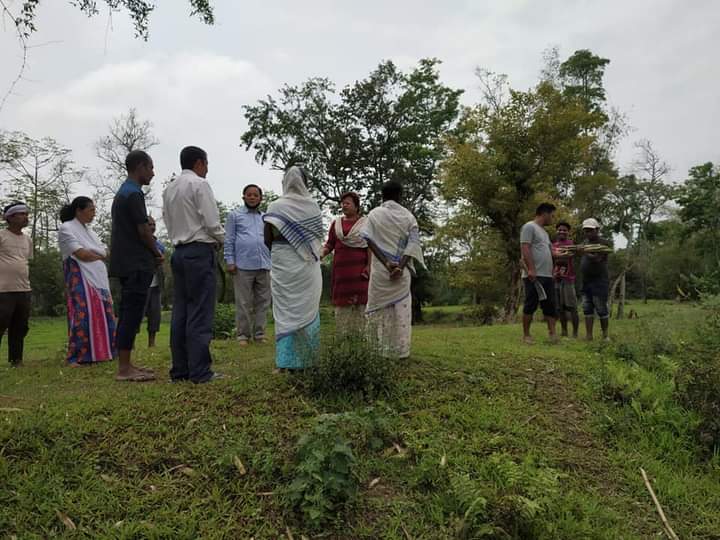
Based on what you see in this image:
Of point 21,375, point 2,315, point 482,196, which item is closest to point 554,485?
point 21,375

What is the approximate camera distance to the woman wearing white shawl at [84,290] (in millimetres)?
5855

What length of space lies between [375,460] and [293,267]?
198 cm

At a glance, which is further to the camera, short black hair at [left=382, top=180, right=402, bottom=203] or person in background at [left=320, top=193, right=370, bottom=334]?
person in background at [left=320, top=193, right=370, bottom=334]

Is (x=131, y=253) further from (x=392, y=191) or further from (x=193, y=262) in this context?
(x=392, y=191)

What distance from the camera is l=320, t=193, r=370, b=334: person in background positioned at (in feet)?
18.6

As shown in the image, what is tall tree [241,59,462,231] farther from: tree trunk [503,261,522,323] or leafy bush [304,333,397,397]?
leafy bush [304,333,397,397]

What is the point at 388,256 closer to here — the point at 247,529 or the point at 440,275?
the point at 247,529

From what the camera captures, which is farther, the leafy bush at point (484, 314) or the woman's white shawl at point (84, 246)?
the leafy bush at point (484, 314)

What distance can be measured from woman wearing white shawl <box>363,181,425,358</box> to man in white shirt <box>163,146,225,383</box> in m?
1.62

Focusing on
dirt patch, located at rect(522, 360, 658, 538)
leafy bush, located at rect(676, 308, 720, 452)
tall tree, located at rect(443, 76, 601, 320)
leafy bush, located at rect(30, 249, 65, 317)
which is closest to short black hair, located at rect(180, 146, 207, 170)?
dirt patch, located at rect(522, 360, 658, 538)

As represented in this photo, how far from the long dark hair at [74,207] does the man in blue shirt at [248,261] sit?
173 cm

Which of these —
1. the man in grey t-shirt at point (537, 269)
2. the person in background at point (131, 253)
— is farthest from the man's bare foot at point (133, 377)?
the man in grey t-shirt at point (537, 269)

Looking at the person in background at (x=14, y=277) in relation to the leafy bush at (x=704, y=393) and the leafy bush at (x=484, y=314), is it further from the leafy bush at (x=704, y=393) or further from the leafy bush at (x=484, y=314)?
the leafy bush at (x=484, y=314)

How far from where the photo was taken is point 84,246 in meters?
5.89
